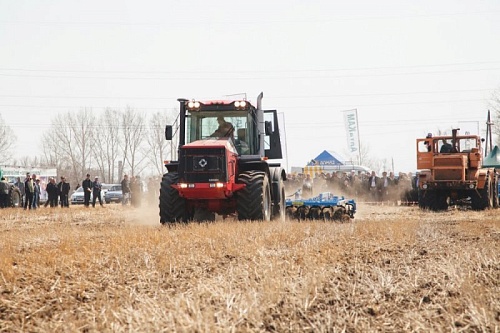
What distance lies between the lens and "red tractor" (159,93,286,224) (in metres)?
12.3

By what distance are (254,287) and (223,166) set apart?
300 inches

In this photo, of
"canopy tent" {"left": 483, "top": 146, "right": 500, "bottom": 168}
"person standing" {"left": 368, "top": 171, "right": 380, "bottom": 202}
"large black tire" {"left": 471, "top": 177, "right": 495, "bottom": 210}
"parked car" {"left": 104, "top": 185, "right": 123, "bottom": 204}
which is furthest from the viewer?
"parked car" {"left": 104, "top": 185, "right": 123, "bottom": 204}

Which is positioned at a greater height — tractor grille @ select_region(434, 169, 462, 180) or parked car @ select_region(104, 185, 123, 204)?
tractor grille @ select_region(434, 169, 462, 180)

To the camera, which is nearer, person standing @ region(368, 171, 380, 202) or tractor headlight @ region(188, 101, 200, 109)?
tractor headlight @ region(188, 101, 200, 109)

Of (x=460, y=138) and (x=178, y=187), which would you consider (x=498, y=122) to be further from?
(x=178, y=187)

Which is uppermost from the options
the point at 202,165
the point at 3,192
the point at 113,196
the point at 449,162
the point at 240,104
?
the point at 240,104

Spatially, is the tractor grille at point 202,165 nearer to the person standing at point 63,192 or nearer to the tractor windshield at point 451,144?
the tractor windshield at point 451,144

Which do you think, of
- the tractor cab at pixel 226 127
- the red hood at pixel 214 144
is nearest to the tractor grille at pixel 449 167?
the tractor cab at pixel 226 127

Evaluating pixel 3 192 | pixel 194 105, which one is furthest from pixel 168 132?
pixel 3 192

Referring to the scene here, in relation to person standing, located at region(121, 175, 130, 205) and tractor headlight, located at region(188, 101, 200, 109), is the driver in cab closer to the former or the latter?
tractor headlight, located at region(188, 101, 200, 109)

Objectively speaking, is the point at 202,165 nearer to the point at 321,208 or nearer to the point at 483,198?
the point at 321,208

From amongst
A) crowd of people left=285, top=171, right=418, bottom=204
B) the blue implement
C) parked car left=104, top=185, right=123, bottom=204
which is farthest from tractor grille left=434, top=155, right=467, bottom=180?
parked car left=104, top=185, right=123, bottom=204

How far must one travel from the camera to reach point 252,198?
12281mm

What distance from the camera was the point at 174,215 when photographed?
12.6 m
